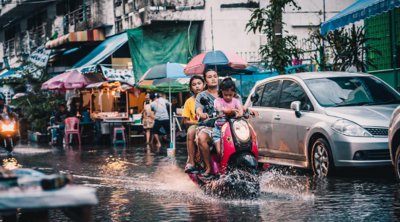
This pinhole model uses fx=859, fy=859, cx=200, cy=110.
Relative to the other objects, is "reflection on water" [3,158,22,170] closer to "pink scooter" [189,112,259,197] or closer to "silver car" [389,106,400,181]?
"pink scooter" [189,112,259,197]

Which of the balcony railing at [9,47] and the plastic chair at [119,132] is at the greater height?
the balcony railing at [9,47]

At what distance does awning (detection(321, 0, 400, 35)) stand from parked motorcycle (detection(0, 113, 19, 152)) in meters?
10.5

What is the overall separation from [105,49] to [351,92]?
75.0ft

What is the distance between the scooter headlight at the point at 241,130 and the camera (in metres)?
11.2

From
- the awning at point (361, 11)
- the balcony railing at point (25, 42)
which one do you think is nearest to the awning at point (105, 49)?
the balcony railing at point (25, 42)

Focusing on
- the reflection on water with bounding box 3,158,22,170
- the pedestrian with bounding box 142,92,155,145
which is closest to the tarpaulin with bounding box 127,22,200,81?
the pedestrian with bounding box 142,92,155,145

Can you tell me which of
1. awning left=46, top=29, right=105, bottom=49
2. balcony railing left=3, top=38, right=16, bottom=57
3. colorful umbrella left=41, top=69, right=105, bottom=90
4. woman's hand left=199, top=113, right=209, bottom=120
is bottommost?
woman's hand left=199, top=113, right=209, bottom=120

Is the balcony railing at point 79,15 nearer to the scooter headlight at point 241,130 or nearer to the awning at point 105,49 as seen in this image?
the awning at point 105,49

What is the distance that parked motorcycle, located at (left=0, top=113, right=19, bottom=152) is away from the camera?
25.2 metres

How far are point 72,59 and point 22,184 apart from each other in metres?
38.7

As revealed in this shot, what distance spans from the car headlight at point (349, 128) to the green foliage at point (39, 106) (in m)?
24.4

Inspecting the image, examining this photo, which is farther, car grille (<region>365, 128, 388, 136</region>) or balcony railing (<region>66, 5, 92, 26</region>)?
balcony railing (<region>66, 5, 92, 26</region>)

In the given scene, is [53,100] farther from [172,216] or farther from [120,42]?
[172,216]

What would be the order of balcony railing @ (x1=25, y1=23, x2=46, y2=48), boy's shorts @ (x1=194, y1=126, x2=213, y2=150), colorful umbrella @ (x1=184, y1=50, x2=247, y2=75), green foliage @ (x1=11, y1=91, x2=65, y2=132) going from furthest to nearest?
1. balcony railing @ (x1=25, y1=23, x2=46, y2=48)
2. green foliage @ (x1=11, y1=91, x2=65, y2=132)
3. colorful umbrella @ (x1=184, y1=50, x2=247, y2=75)
4. boy's shorts @ (x1=194, y1=126, x2=213, y2=150)
